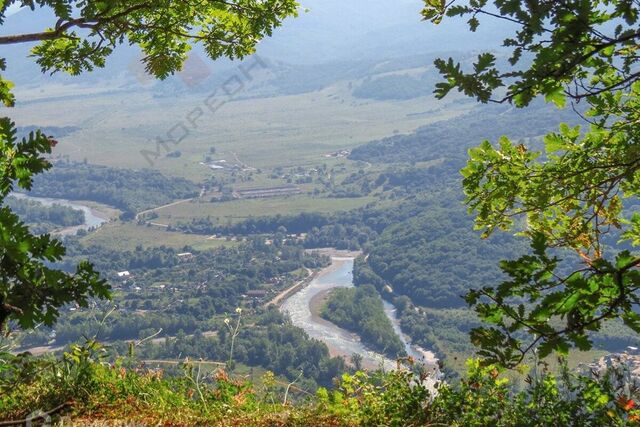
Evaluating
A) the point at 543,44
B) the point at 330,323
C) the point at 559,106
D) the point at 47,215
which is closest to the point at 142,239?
the point at 47,215

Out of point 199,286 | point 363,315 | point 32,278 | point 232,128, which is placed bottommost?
point 363,315

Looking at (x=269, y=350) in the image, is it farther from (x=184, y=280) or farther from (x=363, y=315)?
(x=184, y=280)

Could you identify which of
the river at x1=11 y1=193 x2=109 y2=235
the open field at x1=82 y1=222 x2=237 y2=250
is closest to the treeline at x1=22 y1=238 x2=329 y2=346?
the open field at x1=82 y1=222 x2=237 y2=250

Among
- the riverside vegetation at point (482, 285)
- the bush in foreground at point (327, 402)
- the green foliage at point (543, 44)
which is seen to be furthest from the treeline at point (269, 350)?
the green foliage at point (543, 44)

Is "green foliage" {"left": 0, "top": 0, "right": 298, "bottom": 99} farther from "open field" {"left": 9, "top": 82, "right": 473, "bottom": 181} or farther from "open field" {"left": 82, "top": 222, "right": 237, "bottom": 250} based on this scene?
"open field" {"left": 9, "top": 82, "right": 473, "bottom": 181}

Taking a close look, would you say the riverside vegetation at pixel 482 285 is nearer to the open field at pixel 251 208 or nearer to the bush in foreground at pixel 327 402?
the bush in foreground at pixel 327 402
